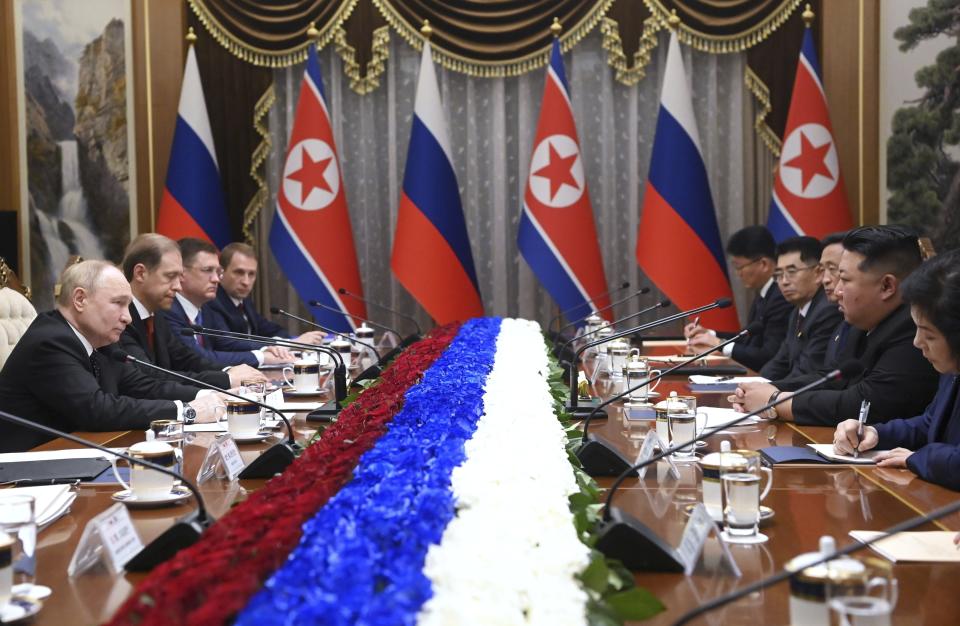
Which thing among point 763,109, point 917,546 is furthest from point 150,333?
point 763,109

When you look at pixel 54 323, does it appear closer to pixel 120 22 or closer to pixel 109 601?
pixel 109 601

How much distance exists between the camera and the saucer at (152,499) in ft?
6.59

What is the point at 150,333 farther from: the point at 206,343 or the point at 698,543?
the point at 698,543

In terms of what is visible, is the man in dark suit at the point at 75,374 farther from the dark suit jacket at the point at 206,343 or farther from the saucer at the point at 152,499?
the dark suit jacket at the point at 206,343

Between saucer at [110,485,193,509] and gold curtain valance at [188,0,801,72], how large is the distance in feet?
16.4

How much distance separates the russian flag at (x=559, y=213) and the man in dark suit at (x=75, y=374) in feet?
11.8

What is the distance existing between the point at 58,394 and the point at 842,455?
215 centimetres

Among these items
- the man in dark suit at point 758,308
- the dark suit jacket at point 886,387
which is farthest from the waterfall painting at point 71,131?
the dark suit jacket at point 886,387

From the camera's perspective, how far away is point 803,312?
15.1ft

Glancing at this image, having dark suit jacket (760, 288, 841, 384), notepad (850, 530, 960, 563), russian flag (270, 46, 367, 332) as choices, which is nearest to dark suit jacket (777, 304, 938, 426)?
dark suit jacket (760, 288, 841, 384)

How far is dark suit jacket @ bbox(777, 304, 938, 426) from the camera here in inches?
118

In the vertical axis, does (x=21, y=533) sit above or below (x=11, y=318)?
below

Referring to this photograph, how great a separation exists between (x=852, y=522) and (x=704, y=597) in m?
0.53

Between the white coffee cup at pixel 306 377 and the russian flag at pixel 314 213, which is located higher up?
the russian flag at pixel 314 213
